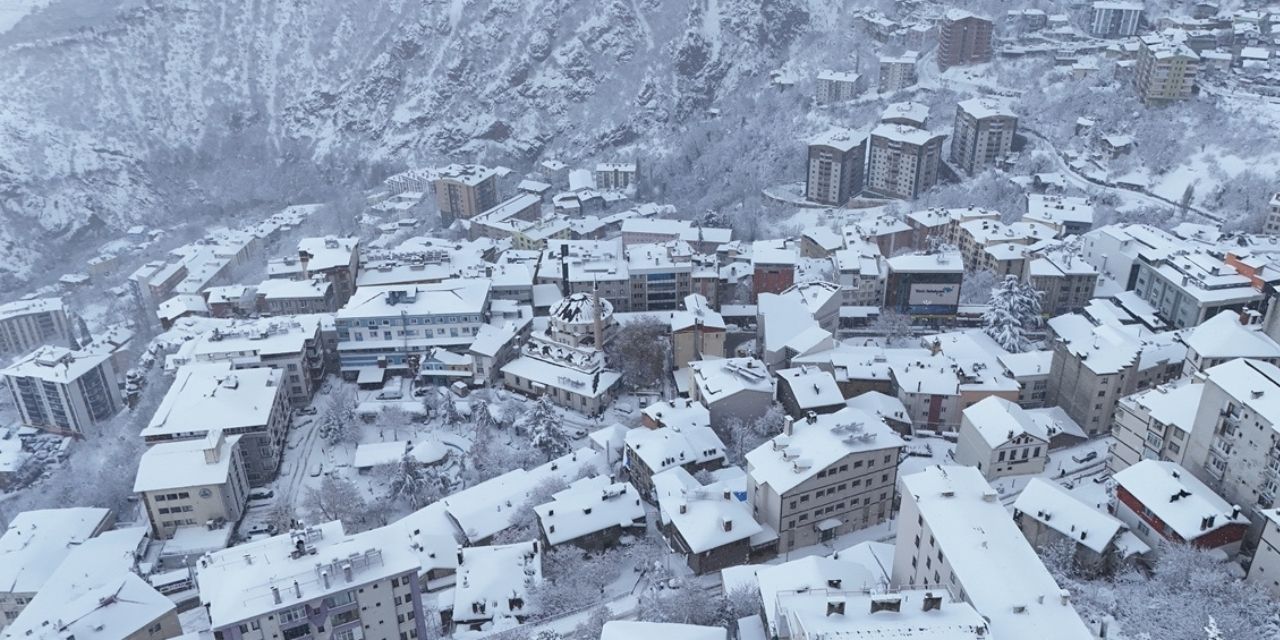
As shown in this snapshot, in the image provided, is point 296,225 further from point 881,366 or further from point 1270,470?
point 1270,470

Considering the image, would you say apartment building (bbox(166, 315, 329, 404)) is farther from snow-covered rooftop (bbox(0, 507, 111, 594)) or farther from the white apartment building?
the white apartment building

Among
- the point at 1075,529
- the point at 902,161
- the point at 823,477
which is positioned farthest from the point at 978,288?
the point at 823,477

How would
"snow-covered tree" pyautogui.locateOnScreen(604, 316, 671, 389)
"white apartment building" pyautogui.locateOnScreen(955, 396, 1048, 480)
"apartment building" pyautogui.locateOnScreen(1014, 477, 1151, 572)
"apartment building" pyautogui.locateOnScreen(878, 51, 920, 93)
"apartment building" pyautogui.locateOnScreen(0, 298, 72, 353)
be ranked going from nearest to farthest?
"apartment building" pyautogui.locateOnScreen(1014, 477, 1151, 572) → "white apartment building" pyautogui.locateOnScreen(955, 396, 1048, 480) → "snow-covered tree" pyautogui.locateOnScreen(604, 316, 671, 389) → "apartment building" pyautogui.locateOnScreen(0, 298, 72, 353) → "apartment building" pyautogui.locateOnScreen(878, 51, 920, 93)

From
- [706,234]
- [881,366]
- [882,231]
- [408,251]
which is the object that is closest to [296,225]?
[408,251]

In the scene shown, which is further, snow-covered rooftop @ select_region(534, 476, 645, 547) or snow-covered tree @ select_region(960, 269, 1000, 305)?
snow-covered tree @ select_region(960, 269, 1000, 305)

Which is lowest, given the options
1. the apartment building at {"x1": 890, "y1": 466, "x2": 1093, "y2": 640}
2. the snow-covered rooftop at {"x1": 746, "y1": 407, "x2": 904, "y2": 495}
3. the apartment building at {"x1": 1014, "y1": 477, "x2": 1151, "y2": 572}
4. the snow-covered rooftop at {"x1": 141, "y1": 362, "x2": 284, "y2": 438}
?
the snow-covered rooftop at {"x1": 141, "y1": 362, "x2": 284, "y2": 438}

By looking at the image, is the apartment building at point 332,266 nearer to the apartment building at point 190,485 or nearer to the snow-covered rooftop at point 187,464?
the snow-covered rooftop at point 187,464

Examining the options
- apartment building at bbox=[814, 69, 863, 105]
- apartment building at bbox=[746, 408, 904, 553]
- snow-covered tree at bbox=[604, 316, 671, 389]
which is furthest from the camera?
apartment building at bbox=[814, 69, 863, 105]

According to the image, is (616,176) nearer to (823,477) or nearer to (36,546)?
(36,546)

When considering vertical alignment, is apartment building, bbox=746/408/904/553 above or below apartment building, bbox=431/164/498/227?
above

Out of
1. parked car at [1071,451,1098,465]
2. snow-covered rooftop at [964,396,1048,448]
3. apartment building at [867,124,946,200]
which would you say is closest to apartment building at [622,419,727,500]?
snow-covered rooftop at [964,396,1048,448]
